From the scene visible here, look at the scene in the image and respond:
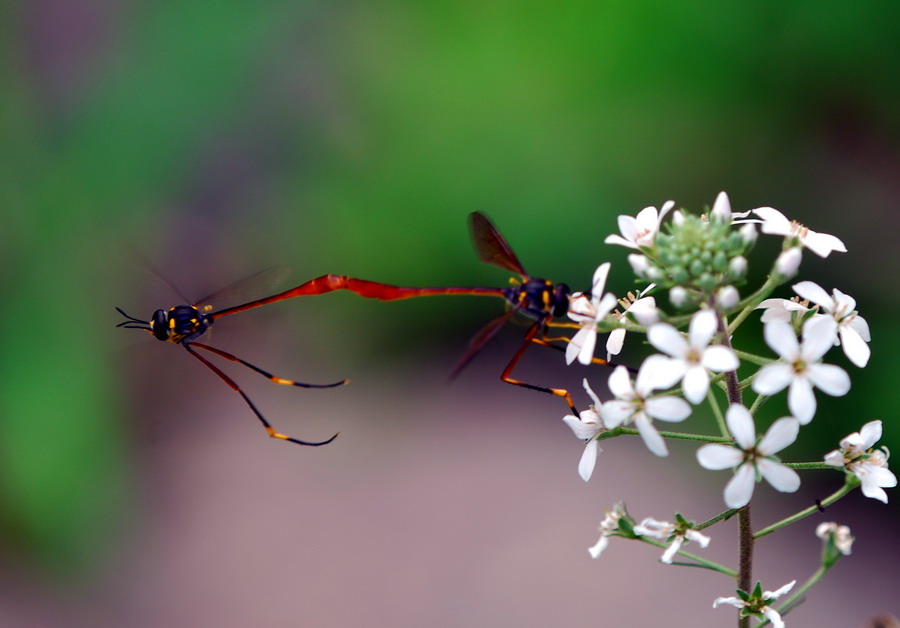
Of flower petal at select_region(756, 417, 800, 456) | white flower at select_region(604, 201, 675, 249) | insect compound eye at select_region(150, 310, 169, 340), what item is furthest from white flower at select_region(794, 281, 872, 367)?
insect compound eye at select_region(150, 310, 169, 340)

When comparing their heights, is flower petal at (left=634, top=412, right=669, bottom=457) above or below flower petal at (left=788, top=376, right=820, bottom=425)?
below

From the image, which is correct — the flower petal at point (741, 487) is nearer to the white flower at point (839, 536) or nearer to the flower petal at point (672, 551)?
the flower petal at point (672, 551)

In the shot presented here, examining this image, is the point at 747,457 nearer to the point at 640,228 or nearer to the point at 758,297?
the point at 758,297

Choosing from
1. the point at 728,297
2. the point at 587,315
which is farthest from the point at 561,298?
the point at 728,297

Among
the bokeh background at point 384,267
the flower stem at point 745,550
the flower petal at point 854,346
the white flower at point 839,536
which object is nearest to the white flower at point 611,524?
the flower stem at point 745,550

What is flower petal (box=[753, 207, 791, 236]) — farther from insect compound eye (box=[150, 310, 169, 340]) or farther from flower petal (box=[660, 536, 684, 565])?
insect compound eye (box=[150, 310, 169, 340])

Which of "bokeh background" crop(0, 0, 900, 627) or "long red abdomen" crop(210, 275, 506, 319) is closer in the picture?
"long red abdomen" crop(210, 275, 506, 319)
